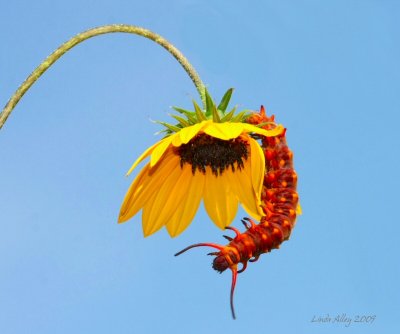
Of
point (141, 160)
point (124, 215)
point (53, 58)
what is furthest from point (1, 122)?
point (124, 215)

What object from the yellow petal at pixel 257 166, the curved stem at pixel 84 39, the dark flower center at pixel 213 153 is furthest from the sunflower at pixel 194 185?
the curved stem at pixel 84 39

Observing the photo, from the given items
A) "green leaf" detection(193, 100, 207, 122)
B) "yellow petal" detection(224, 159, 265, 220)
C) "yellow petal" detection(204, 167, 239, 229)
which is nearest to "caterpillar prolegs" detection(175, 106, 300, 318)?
"green leaf" detection(193, 100, 207, 122)

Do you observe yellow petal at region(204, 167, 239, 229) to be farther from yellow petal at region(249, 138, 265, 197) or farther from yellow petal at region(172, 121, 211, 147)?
yellow petal at region(172, 121, 211, 147)

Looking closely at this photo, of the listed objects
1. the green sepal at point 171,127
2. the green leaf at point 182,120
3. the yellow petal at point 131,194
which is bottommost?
the yellow petal at point 131,194

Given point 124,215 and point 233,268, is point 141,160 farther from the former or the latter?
point 233,268

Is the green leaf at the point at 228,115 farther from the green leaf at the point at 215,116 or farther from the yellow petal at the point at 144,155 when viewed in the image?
the yellow petal at the point at 144,155
